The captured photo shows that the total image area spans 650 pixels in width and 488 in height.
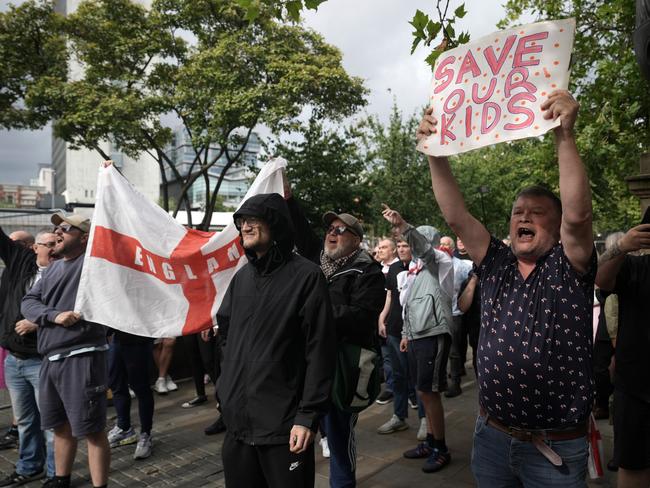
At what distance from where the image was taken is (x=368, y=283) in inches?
134

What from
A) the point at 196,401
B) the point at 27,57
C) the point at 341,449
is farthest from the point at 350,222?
the point at 27,57

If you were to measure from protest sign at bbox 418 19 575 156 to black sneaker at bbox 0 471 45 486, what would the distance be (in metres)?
4.09

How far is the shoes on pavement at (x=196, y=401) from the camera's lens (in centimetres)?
621

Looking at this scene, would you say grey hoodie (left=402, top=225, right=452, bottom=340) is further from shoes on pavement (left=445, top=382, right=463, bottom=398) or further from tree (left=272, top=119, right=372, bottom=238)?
tree (left=272, top=119, right=372, bottom=238)

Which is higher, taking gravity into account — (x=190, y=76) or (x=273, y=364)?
(x=190, y=76)

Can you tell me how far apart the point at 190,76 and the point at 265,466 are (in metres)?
14.6

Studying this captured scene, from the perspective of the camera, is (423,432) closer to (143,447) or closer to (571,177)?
(143,447)

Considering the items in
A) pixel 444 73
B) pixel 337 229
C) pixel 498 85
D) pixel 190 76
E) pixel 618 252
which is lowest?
pixel 618 252

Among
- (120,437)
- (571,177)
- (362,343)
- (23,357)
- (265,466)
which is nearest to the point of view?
(571,177)

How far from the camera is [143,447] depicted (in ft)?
15.4

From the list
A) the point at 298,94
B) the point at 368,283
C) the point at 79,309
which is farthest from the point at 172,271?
the point at 298,94

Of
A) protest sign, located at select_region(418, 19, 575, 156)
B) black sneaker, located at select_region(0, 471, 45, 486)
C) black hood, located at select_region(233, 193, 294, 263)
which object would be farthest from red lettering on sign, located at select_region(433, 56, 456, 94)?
black sneaker, located at select_region(0, 471, 45, 486)

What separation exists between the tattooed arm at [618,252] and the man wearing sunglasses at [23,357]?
3.77 m

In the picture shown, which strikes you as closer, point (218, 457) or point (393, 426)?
point (218, 457)
